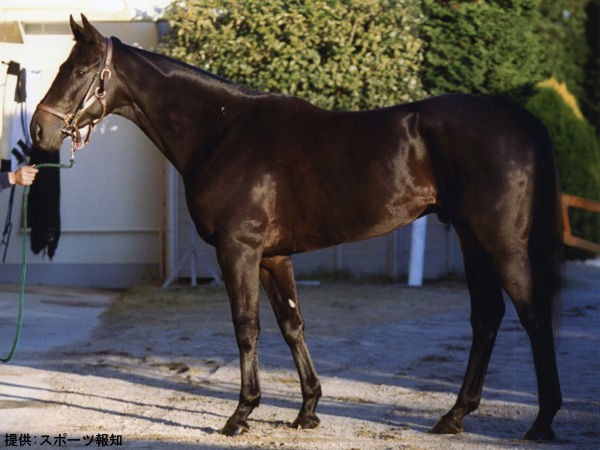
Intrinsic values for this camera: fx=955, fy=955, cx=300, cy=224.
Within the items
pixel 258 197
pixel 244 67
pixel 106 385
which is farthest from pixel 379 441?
pixel 244 67

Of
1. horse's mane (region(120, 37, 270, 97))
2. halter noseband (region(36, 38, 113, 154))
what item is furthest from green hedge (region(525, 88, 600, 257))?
halter noseband (region(36, 38, 113, 154))

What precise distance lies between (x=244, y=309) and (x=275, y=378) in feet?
5.28

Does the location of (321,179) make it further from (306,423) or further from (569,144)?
(569,144)

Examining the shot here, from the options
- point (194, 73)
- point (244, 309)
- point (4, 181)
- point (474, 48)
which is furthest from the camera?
point (474, 48)

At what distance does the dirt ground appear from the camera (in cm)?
475

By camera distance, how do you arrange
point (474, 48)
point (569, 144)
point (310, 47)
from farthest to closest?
point (569, 144), point (474, 48), point (310, 47)

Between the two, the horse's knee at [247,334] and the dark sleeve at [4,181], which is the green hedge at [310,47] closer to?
the dark sleeve at [4,181]

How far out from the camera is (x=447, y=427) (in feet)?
15.7

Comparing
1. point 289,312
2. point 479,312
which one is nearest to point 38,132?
point 289,312

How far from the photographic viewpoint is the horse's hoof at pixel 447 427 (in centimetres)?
479

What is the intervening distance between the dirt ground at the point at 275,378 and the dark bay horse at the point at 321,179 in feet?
0.88

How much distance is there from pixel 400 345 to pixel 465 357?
0.81 metres

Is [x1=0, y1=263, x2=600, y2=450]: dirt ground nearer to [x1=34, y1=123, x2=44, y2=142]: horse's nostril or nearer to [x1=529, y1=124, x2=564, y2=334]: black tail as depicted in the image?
[x1=529, y1=124, x2=564, y2=334]: black tail

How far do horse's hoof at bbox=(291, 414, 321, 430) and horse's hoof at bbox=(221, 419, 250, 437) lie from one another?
27 cm
